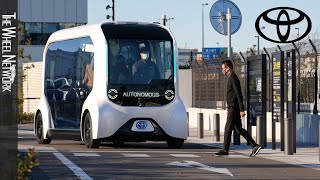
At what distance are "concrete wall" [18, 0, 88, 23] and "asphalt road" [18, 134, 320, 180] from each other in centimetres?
5612

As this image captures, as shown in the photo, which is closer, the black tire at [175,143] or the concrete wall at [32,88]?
the black tire at [175,143]

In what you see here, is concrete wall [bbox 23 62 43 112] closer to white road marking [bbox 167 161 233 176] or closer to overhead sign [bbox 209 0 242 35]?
overhead sign [bbox 209 0 242 35]

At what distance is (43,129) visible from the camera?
25.4 meters

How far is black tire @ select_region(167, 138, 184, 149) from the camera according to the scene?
911 inches

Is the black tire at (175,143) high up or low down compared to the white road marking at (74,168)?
up

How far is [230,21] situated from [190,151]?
7920 millimetres

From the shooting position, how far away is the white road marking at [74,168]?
1501 cm

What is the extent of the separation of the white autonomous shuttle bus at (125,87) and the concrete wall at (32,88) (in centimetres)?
2860

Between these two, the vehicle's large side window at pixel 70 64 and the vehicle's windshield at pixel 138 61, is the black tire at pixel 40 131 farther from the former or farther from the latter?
the vehicle's windshield at pixel 138 61

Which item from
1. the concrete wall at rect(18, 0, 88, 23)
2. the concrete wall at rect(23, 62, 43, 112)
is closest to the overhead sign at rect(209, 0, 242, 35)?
the concrete wall at rect(23, 62, 43, 112)

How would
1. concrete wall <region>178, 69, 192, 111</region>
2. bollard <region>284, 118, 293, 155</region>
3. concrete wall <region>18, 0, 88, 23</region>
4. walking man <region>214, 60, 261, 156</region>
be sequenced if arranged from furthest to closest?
1. concrete wall <region>18, 0, 88, 23</region>
2. concrete wall <region>178, 69, 192, 111</region>
3. bollard <region>284, 118, 293, 155</region>
4. walking man <region>214, 60, 261, 156</region>

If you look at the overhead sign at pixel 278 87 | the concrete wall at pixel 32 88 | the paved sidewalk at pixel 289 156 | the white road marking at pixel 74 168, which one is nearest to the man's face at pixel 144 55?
the paved sidewalk at pixel 289 156

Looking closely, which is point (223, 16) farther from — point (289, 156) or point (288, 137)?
point (289, 156)

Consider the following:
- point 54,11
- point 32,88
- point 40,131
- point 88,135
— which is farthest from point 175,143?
point 54,11
